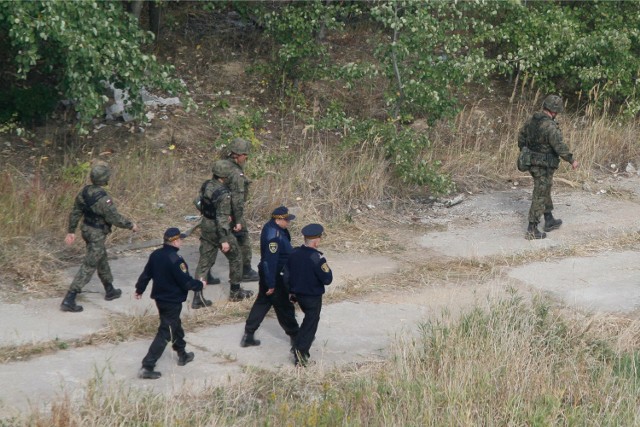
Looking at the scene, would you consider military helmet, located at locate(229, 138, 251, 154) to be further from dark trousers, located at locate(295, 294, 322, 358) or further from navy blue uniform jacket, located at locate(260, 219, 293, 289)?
dark trousers, located at locate(295, 294, 322, 358)

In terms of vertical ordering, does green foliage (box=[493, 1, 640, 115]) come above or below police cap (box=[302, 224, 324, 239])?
above

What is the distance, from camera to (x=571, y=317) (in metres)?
9.11

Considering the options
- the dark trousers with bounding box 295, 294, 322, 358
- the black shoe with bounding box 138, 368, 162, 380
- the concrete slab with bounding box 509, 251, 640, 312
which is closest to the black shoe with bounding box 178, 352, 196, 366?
the black shoe with bounding box 138, 368, 162, 380

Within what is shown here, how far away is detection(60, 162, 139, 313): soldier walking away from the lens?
9148 mm

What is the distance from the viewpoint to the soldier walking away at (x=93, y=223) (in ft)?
30.0

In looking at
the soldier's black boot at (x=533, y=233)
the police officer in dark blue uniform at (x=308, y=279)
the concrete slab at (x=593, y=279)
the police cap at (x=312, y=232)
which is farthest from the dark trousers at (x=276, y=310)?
the soldier's black boot at (x=533, y=233)

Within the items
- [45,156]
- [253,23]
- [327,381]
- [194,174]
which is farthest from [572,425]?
[253,23]

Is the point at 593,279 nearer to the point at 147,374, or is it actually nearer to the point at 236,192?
the point at 236,192

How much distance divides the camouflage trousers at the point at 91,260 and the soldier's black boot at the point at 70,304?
54 mm

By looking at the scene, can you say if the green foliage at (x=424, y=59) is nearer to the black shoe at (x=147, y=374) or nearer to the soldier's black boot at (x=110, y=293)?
the soldier's black boot at (x=110, y=293)

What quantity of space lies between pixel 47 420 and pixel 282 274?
7.66 ft

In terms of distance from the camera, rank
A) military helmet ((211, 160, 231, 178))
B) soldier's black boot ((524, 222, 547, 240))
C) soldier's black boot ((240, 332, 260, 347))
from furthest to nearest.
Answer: soldier's black boot ((524, 222, 547, 240)) < military helmet ((211, 160, 231, 178)) < soldier's black boot ((240, 332, 260, 347))

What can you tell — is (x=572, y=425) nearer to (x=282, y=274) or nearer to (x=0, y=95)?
(x=282, y=274)

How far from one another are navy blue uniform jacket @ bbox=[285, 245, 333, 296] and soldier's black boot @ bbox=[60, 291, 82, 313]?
90.5 inches
